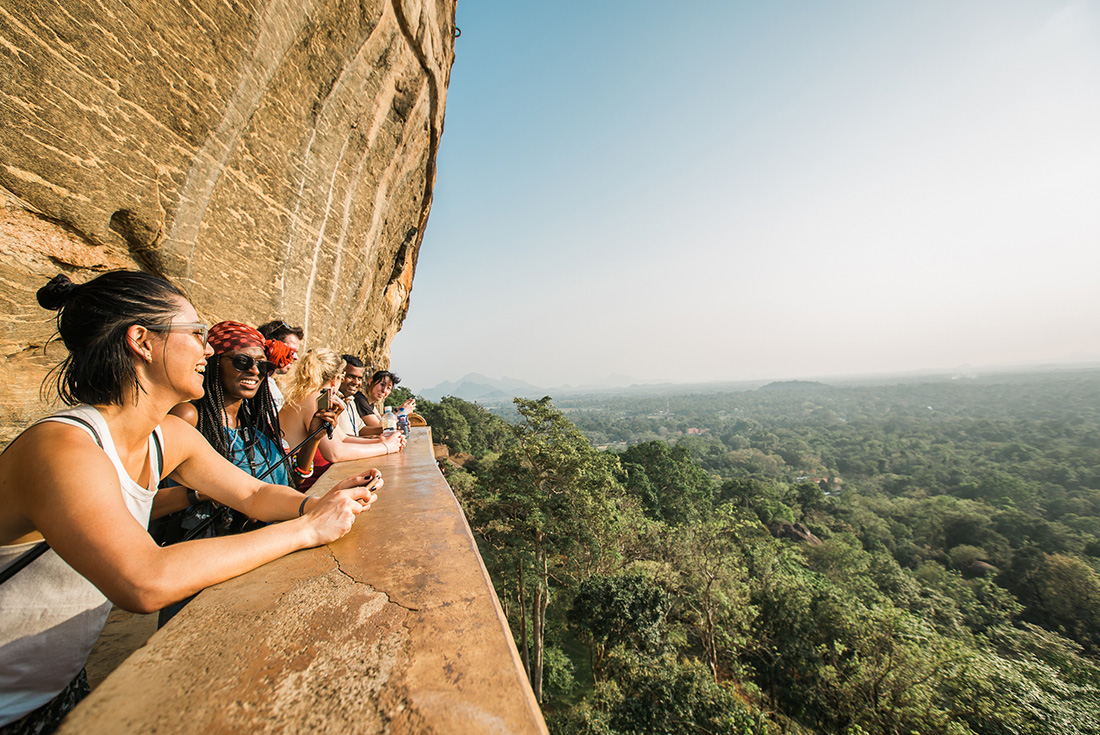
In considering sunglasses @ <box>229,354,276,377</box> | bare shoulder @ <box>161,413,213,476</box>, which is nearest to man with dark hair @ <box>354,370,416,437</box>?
sunglasses @ <box>229,354,276,377</box>

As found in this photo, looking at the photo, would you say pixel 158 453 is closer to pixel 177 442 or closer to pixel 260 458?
pixel 177 442

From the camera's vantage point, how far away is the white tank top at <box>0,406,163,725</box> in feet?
3.76

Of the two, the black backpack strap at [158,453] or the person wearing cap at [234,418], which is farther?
the person wearing cap at [234,418]

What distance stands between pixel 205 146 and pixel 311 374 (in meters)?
4.08

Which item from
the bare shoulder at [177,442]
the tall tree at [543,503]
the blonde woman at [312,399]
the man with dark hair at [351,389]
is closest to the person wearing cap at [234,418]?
the blonde woman at [312,399]

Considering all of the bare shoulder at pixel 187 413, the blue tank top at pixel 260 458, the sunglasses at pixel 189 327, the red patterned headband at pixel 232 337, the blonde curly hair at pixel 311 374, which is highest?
the red patterned headband at pixel 232 337

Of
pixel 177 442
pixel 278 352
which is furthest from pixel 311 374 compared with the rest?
pixel 177 442

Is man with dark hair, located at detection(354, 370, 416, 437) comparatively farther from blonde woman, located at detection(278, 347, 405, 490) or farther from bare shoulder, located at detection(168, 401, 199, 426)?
bare shoulder, located at detection(168, 401, 199, 426)

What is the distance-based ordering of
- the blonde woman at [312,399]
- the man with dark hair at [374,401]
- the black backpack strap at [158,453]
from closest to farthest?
the black backpack strap at [158,453] → the blonde woman at [312,399] → the man with dark hair at [374,401]

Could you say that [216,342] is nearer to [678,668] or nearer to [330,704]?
[330,704]

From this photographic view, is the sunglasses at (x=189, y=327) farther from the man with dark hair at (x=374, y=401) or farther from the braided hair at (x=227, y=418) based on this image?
the man with dark hair at (x=374, y=401)

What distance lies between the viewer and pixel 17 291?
3.85 meters

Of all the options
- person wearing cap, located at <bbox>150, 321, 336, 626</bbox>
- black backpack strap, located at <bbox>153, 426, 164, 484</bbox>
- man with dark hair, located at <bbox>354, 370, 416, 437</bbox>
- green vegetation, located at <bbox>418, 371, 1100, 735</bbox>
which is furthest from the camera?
green vegetation, located at <bbox>418, 371, 1100, 735</bbox>

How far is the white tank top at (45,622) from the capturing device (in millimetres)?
1146
